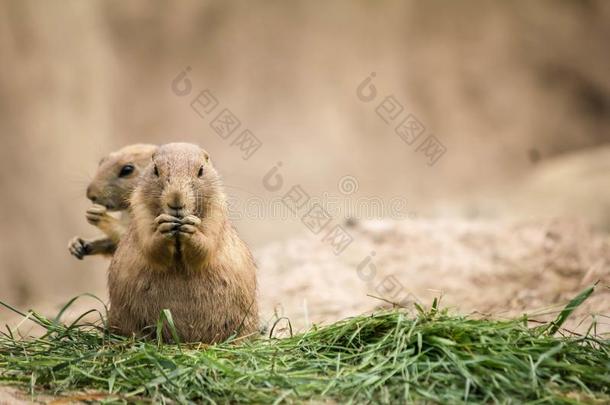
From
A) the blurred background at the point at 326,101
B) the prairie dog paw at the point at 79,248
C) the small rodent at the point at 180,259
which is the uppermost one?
the blurred background at the point at 326,101

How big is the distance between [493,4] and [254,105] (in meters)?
5.29

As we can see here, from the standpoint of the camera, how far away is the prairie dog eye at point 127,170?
5.75 meters

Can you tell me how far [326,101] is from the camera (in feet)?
48.8

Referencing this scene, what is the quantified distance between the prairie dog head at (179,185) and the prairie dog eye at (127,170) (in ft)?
3.52

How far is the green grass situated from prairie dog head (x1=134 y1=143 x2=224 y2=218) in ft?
2.59

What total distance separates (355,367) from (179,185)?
4.81ft

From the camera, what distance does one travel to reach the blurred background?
10.6m

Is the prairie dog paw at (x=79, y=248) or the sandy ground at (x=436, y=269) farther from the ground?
the prairie dog paw at (x=79, y=248)

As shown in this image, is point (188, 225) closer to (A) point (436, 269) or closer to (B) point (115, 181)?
(B) point (115, 181)

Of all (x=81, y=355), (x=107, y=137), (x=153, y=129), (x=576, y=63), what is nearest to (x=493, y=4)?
(x=576, y=63)

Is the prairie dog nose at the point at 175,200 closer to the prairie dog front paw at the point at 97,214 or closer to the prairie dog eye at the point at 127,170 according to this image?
the prairie dog front paw at the point at 97,214

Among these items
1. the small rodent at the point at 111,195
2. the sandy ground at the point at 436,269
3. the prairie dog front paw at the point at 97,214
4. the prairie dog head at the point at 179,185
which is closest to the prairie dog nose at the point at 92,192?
the small rodent at the point at 111,195

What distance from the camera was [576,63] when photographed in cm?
1565

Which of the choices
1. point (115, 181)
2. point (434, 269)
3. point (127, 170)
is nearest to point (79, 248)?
point (115, 181)
